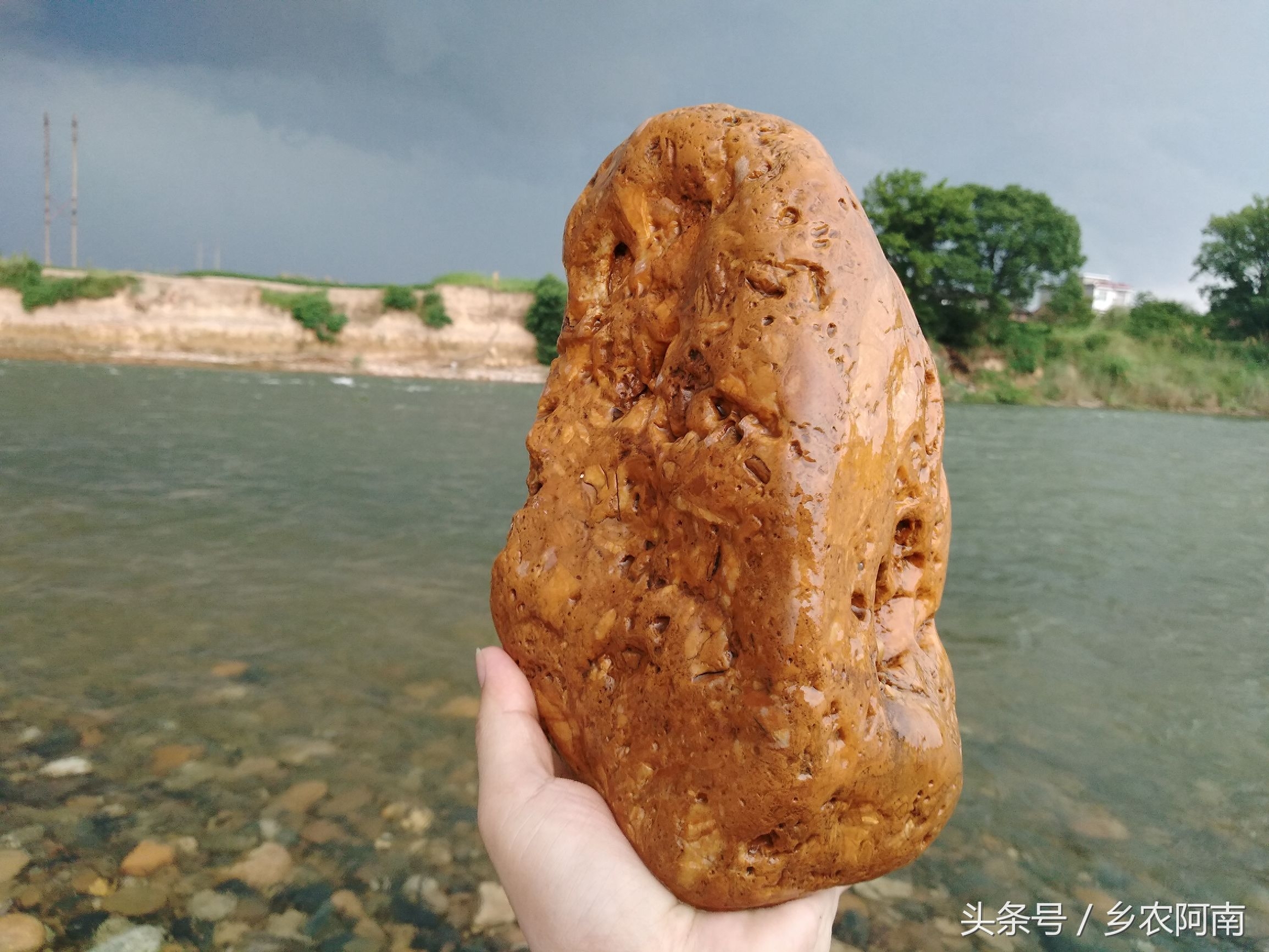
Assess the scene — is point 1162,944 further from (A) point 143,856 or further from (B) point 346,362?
(B) point 346,362

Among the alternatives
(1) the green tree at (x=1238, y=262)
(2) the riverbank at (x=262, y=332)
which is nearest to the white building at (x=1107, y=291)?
(1) the green tree at (x=1238, y=262)

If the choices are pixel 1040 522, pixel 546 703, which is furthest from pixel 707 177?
pixel 1040 522

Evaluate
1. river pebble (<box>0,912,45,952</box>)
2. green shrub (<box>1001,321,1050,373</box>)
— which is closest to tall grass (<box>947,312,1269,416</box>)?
green shrub (<box>1001,321,1050,373</box>)

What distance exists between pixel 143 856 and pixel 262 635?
218 cm

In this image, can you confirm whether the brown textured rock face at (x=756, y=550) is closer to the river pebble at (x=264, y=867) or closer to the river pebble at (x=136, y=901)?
the river pebble at (x=264, y=867)

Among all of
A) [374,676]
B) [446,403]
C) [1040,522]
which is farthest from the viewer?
[446,403]

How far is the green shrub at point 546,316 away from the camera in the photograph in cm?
3341

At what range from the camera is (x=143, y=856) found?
2.87 metres

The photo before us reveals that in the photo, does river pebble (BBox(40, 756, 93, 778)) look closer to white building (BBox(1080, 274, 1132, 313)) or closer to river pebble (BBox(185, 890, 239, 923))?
river pebble (BBox(185, 890, 239, 923))

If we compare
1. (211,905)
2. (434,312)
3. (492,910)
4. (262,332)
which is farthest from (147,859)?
(434,312)

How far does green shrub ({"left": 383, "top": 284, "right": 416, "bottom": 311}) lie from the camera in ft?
110

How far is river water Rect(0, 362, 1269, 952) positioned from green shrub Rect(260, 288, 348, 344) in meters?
23.1

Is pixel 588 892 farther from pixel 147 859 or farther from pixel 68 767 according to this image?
pixel 68 767

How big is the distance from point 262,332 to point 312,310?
201cm
